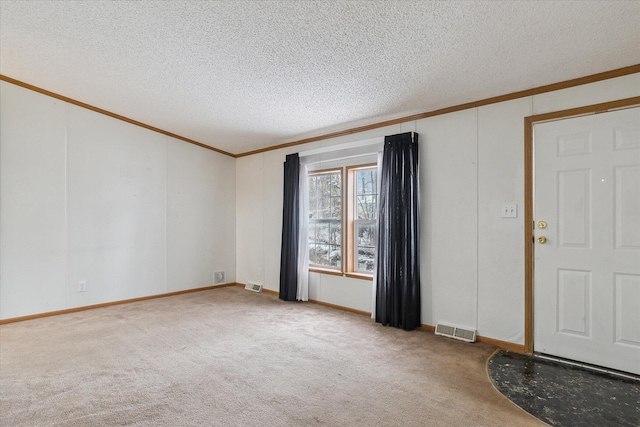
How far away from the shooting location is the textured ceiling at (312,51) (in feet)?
6.86

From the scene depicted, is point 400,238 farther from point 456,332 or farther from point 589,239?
point 589,239

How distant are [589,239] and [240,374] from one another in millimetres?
3012

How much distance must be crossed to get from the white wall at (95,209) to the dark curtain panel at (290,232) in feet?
5.15

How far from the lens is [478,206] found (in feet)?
10.5

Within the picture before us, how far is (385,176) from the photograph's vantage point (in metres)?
3.75

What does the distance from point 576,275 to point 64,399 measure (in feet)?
13.0

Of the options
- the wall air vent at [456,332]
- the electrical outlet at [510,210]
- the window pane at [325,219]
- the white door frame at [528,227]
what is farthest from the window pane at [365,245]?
the white door frame at [528,227]

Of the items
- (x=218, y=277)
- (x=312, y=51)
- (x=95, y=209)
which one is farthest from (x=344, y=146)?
(x=95, y=209)

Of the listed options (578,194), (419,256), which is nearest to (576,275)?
(578,194)

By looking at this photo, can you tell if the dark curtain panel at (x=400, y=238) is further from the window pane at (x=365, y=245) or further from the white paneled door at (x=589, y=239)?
the white paneled door at (x=589, y=239)

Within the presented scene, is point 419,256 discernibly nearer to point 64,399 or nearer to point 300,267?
point 300,267

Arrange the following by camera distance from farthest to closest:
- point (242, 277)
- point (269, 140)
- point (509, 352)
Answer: point (242, 277), point (269, 140), point (509, 352)

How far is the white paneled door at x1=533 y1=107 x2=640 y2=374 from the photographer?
8.15ft

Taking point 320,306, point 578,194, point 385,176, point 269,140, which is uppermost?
point 269,140
